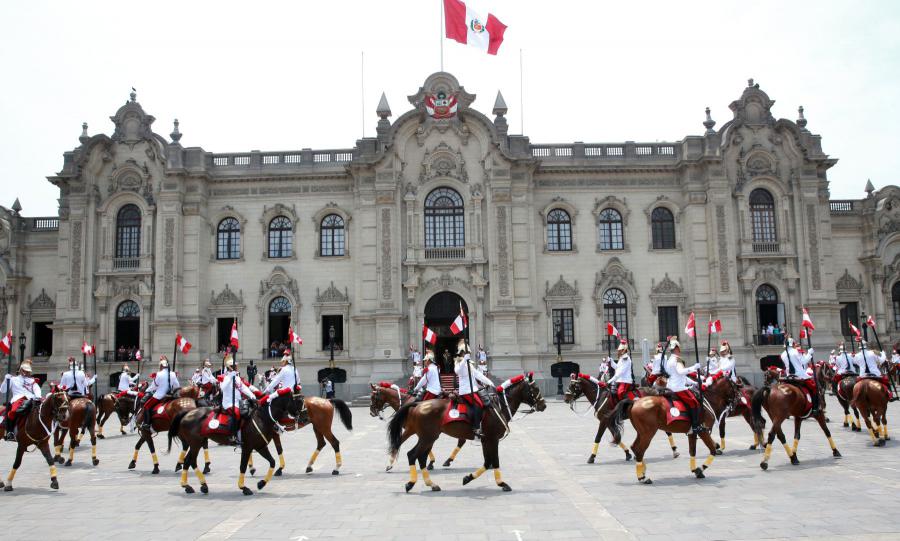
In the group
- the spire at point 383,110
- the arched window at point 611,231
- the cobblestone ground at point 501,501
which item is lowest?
the cobblestone ground at point 501,501

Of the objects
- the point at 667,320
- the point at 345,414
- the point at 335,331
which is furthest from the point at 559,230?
the point at 345,414

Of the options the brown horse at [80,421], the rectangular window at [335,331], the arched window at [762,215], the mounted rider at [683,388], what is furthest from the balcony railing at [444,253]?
the mounted rider at [683,388]

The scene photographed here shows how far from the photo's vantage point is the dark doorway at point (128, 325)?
4147cm

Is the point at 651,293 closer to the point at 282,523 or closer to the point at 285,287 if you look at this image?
the point at 285,287

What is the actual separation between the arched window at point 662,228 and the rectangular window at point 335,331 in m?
17.8

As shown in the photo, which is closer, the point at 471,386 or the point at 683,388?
the point at 471,386

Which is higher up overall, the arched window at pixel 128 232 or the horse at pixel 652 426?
the arched window at pixel 128 232

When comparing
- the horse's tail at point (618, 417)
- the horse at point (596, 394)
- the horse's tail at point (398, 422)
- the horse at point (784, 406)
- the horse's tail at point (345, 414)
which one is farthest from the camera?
the horse at point (596, 394)

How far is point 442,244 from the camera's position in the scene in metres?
41.6

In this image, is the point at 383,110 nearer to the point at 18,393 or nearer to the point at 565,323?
the point at 565,323

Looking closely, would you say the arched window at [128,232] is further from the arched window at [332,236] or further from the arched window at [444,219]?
the arched window at [444,219]

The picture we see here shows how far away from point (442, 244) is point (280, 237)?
9072 mm

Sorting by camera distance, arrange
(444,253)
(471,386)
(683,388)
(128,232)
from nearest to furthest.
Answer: (471,386), (683,388), (444,253), (128,232)

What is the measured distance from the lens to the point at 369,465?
57.0 feet
